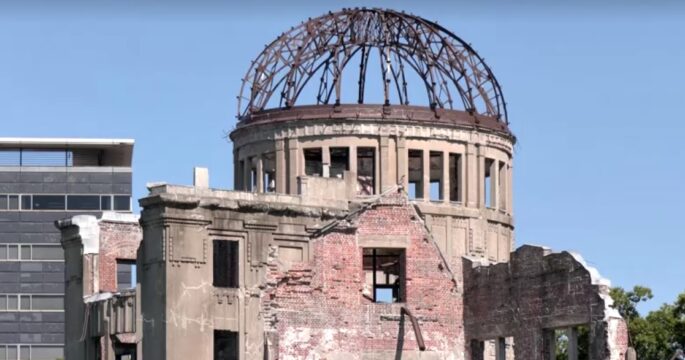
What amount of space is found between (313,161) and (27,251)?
48055mm

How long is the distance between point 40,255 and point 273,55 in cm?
4956

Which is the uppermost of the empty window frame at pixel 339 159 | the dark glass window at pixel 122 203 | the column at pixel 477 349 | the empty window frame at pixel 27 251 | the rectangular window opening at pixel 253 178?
the dark glass window at pixel 122 203

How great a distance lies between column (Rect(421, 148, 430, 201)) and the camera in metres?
58.2

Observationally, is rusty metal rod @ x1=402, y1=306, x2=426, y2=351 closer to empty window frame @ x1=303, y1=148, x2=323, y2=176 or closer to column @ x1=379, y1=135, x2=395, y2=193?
column @ x1=379, y1=135, x2=395, y2=193

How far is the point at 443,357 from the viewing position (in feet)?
163

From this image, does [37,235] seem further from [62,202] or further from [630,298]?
[630,298]

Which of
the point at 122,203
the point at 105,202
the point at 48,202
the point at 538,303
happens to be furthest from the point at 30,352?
the point at 538,303

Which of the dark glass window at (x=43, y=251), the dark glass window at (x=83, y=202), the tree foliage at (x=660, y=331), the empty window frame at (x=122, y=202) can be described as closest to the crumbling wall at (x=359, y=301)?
the tree foliage at (x=660, y=331)

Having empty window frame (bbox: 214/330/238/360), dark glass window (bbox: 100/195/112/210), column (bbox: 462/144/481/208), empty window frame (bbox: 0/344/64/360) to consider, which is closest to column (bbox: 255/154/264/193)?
column (bbox: 462/144/481/208)

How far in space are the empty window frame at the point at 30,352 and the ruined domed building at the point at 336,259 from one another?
156 feet

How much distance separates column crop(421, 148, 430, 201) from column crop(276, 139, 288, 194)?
4126mm

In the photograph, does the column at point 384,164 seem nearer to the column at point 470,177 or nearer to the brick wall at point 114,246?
the column at point 470,177

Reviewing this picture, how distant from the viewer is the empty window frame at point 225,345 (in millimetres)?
50375

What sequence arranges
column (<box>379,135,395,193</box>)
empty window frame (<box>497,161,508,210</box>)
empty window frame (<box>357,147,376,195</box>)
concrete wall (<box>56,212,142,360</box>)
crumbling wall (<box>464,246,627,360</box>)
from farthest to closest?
empty window frame (<box>497,161,508,210</box>) < empty window frame (<box>357,147,376,195</box>) < column (<box>379,135,395,193</box>) < concrete wall (<box>56,212,142,360</box>) < crumbling wall (<box>464,246,627,360</box>)
